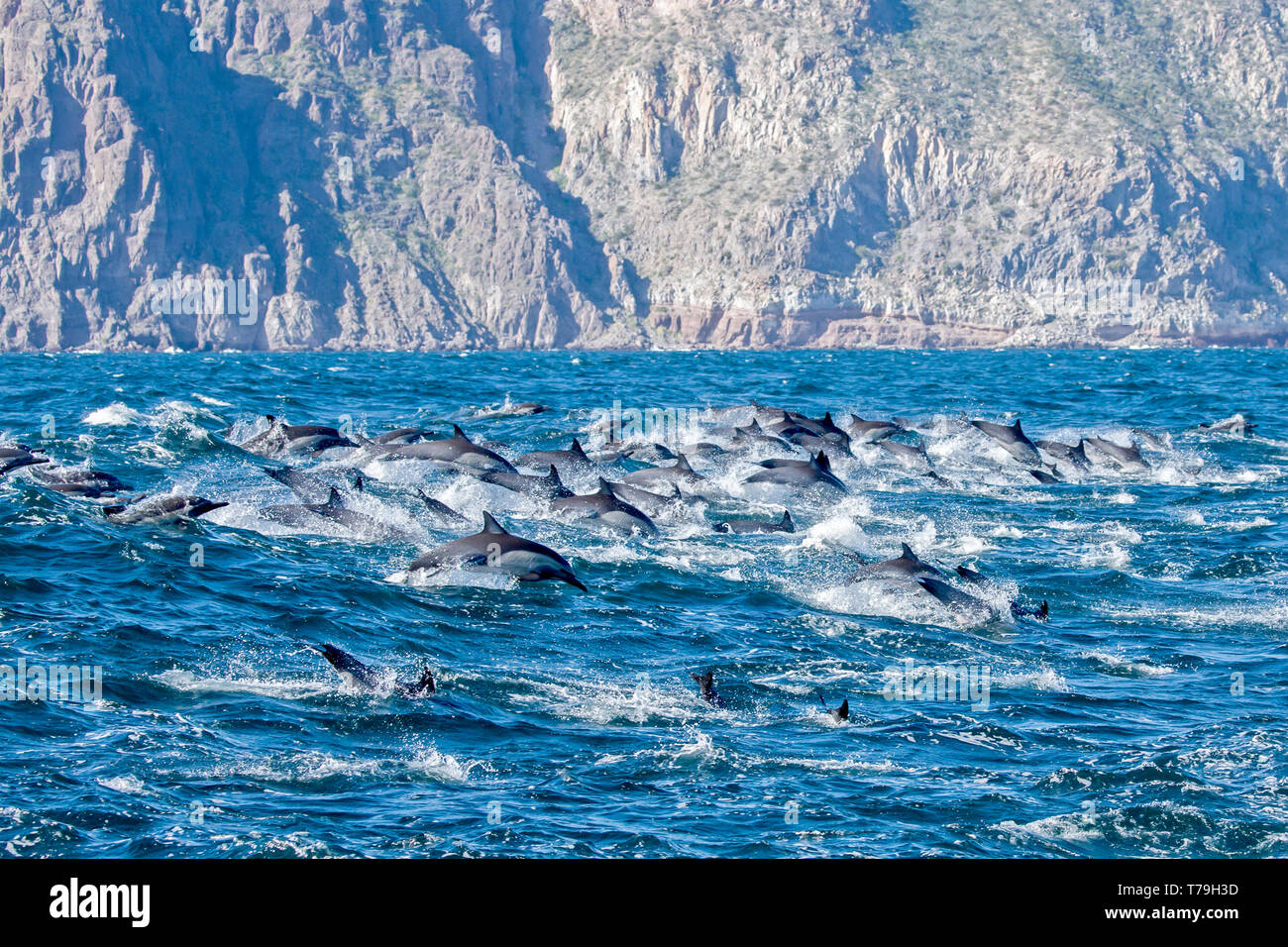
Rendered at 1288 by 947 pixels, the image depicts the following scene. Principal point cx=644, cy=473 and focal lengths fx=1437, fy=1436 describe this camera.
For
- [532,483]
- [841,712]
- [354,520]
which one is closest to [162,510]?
[354,520]

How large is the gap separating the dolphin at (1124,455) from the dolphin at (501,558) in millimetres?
18950

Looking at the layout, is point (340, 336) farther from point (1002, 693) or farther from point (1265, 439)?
point (1002, 693)

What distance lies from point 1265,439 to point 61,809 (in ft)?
121

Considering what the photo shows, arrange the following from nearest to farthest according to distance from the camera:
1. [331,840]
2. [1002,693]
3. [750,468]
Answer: [331,840], [1002,693], [750,468]

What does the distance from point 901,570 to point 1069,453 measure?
16267 millimetres

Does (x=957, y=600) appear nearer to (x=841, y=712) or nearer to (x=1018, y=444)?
(x=841, y=712)

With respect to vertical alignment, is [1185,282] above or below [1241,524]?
above

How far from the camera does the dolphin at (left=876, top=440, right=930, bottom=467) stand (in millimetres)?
33594

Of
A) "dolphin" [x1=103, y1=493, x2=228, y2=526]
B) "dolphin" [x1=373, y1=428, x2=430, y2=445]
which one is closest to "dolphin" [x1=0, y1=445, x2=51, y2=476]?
"dolphin" [x1=103, y1=493, x2=228, y2=526]

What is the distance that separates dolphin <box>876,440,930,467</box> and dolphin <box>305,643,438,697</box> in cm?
2103

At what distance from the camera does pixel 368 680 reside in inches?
561

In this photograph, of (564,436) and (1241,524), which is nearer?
(1241,524)

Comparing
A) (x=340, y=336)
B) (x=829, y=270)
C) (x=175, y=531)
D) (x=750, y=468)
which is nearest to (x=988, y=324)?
(x=829, y=270)

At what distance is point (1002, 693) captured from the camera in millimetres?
15031
